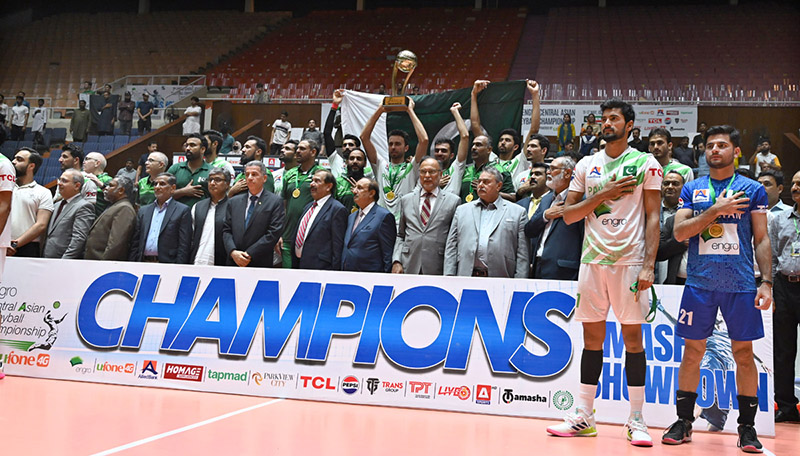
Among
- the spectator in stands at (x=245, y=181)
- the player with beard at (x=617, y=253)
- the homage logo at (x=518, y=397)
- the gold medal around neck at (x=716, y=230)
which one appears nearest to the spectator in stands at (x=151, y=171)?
the spectator in stands at (x=245, y=181)

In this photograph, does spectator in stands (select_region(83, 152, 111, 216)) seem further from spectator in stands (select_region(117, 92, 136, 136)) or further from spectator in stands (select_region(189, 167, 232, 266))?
spectator in stands (select_region(117, 92, 136, 136))

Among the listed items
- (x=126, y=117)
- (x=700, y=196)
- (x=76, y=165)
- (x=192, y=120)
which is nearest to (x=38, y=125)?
(x=126, y=117)

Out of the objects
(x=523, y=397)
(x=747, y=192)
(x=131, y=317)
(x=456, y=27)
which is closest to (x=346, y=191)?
(x=131, y=317)

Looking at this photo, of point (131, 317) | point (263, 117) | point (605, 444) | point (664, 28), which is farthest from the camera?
point (664, 28)

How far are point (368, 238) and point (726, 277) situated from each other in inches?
113

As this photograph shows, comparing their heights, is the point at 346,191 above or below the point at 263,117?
below

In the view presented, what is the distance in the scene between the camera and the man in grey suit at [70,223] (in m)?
6.66

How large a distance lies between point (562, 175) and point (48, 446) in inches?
152

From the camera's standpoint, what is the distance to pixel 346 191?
687 centimetres

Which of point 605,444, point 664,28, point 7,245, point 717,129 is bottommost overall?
point 605,444

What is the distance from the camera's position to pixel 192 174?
718cm

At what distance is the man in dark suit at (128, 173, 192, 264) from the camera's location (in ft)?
21.0

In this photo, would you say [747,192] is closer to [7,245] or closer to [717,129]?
[717,129]

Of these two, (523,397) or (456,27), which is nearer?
(523,397)
